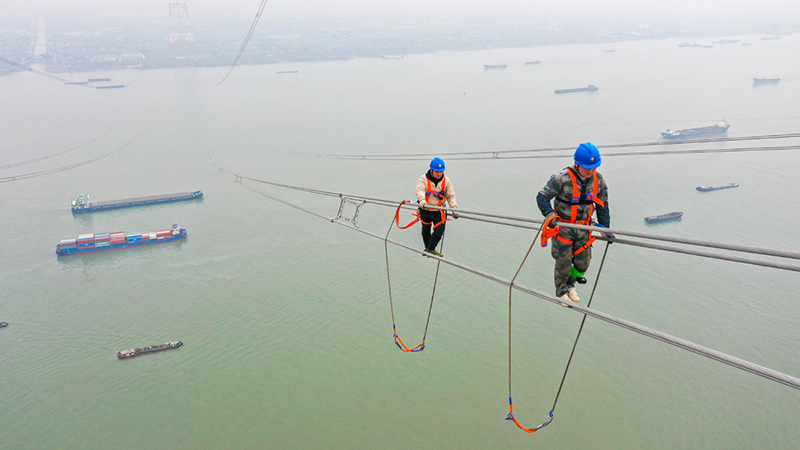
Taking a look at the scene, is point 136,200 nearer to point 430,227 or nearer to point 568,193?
point 430,227

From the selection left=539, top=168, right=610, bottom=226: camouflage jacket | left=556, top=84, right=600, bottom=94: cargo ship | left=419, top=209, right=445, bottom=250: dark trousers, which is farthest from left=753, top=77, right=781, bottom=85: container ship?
left=539, top=168, right=610, bottom=226: camouflage jacket

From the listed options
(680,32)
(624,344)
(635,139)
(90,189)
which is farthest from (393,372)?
(680,32)

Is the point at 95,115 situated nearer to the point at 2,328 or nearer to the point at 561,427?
the point at 2,328

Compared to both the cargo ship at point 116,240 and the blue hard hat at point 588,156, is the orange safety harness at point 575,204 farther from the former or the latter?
the cargo ship at point 116,240

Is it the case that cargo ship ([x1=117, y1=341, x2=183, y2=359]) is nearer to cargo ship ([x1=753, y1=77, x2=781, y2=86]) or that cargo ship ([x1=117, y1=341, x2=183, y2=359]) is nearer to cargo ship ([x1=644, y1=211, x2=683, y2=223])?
cargo ship ([x1=644, y1=211, x2=683, y2=223])

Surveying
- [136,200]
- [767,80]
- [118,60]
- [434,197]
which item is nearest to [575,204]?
[434,197]

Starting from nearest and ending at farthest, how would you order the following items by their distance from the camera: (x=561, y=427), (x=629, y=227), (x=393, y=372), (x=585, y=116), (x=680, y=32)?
(x=561, y=427), (x=393, y=372), (x=629, y=227), (x=585, y=116), (x=680, y=32)
